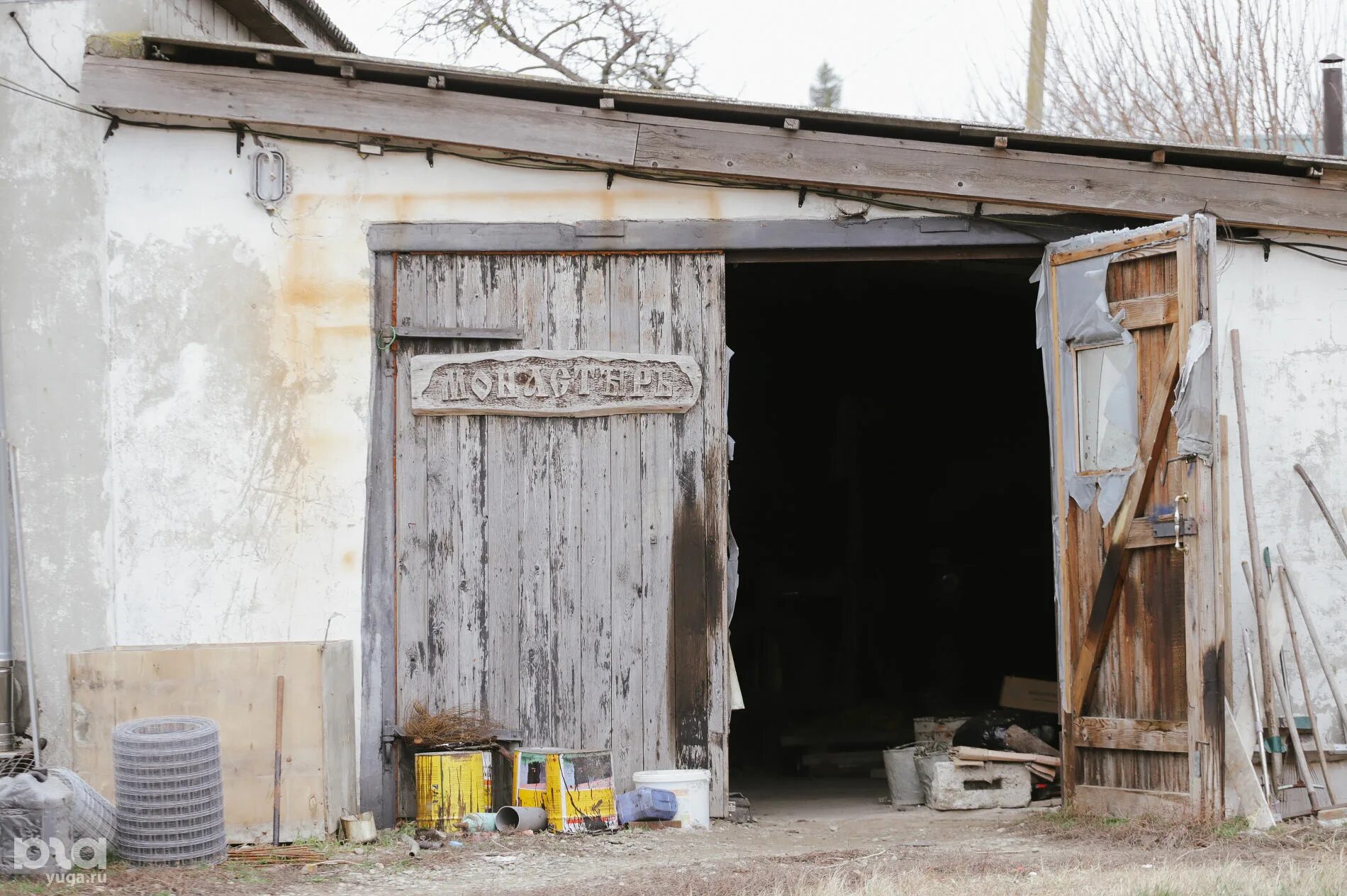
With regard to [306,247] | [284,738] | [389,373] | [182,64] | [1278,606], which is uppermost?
[182,64]

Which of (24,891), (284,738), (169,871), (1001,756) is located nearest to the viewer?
(24,891)

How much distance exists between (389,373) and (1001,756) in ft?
13.6

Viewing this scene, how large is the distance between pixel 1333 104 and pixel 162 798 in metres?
9.68

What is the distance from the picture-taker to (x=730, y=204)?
7.38 meters

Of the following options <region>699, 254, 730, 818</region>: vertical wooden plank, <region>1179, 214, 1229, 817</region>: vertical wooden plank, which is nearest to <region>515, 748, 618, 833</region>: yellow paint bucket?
<region>699, 254, 730, 818</region>: vertical wooden plank

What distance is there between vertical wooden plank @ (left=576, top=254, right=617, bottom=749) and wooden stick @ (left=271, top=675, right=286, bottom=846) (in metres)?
1.60

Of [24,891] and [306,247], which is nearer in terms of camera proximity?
[24,891]

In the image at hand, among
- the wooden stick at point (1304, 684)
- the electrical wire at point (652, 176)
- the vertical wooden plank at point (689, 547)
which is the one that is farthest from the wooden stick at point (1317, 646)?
the vertical wooden plank at point (689, 547)

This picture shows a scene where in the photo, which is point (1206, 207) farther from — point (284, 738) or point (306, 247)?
point (284, 738)

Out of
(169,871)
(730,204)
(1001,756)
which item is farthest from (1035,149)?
(169,871)

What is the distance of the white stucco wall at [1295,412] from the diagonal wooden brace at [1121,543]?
57 centimetres

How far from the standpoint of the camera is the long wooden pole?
22.4 feet

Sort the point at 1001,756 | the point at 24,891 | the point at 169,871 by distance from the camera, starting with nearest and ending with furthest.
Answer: the point at 24,891
the point at 169,871
the point at 1001,756

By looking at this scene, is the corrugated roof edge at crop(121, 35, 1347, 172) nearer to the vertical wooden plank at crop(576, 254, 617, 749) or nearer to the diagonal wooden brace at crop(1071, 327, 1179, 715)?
the vertical wooden plank at crop(576, 254, 617, 749)
